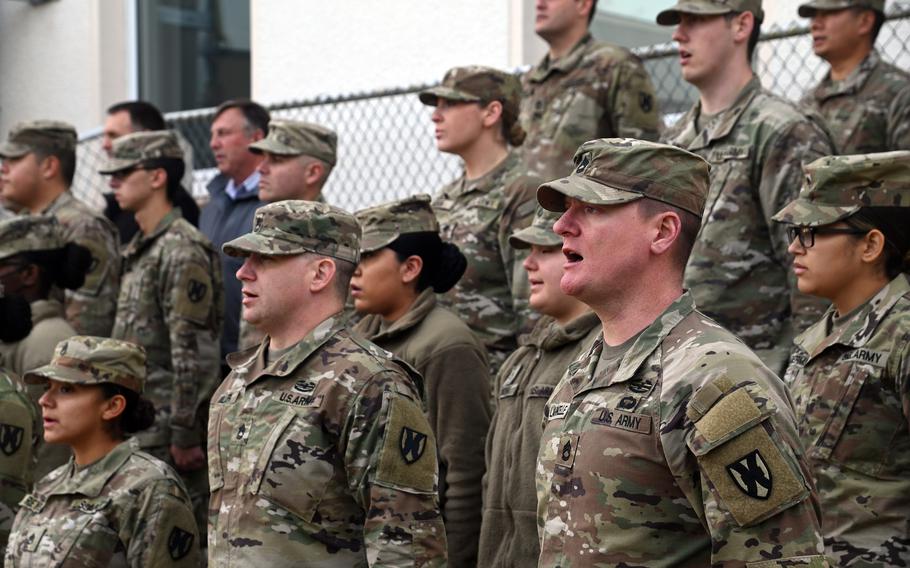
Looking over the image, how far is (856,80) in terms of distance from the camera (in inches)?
257

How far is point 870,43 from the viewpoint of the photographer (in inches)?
258

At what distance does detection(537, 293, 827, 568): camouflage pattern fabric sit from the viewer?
115 inches

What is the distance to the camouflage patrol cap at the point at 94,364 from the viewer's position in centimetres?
557

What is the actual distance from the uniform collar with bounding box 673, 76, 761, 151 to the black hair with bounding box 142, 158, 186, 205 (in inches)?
112

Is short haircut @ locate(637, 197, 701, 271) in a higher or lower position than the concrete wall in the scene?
higher

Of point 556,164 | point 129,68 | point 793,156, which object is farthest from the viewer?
point 129,68

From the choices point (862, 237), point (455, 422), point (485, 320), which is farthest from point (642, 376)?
point (485, 320)

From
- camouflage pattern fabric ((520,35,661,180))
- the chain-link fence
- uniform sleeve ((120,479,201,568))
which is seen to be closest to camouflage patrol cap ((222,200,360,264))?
uniform sleeve ((120,479,201,568))

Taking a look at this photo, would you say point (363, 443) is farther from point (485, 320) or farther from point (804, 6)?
point (804, 6)

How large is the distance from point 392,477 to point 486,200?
7.29ft

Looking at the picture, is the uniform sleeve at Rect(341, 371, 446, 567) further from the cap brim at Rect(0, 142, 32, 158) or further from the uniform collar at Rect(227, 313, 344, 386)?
the cap brim at Rect(0, 142, 32, 158)

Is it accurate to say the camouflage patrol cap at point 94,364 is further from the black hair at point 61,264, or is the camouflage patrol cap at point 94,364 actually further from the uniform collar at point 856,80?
the uniform collar at point 856,80

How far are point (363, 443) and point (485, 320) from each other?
6.04 ft

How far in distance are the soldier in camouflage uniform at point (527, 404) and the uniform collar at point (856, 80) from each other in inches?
81.6
